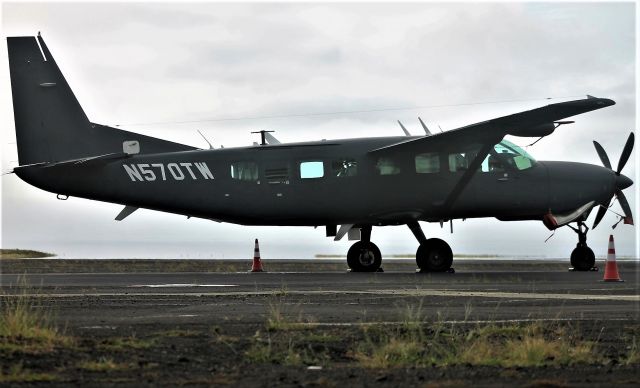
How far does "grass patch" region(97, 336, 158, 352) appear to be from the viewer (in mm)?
10629

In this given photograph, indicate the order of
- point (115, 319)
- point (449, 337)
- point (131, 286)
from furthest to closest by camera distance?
1. point (131, 286)
2. point (115, 319)
3. point (449, 337)

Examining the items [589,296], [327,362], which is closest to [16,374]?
[327,362]

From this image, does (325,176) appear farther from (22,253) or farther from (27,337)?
(22,253)

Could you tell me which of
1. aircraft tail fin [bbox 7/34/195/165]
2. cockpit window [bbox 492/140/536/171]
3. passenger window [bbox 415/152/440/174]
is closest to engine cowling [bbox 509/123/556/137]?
cockpit window [bbox 492/140/536/171]

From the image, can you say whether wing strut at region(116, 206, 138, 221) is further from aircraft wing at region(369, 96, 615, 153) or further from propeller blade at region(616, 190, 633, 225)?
propeller blade at region(616, 190, 633, 225)

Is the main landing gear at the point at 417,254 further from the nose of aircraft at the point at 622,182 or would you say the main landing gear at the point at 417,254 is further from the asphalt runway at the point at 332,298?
the nose of aircraft at the point at 622,182

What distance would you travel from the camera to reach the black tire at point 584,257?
32.8 m

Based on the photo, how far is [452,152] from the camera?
1188 inches

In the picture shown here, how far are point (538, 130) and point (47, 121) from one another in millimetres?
14449

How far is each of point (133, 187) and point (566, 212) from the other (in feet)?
41.5

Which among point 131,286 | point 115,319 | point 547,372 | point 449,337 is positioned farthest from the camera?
point 131,286

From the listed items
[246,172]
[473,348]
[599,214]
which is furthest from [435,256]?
[473,348]

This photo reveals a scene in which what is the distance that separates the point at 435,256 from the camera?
30344 millimetres

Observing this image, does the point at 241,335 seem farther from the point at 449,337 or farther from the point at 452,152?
the point at 452,152
